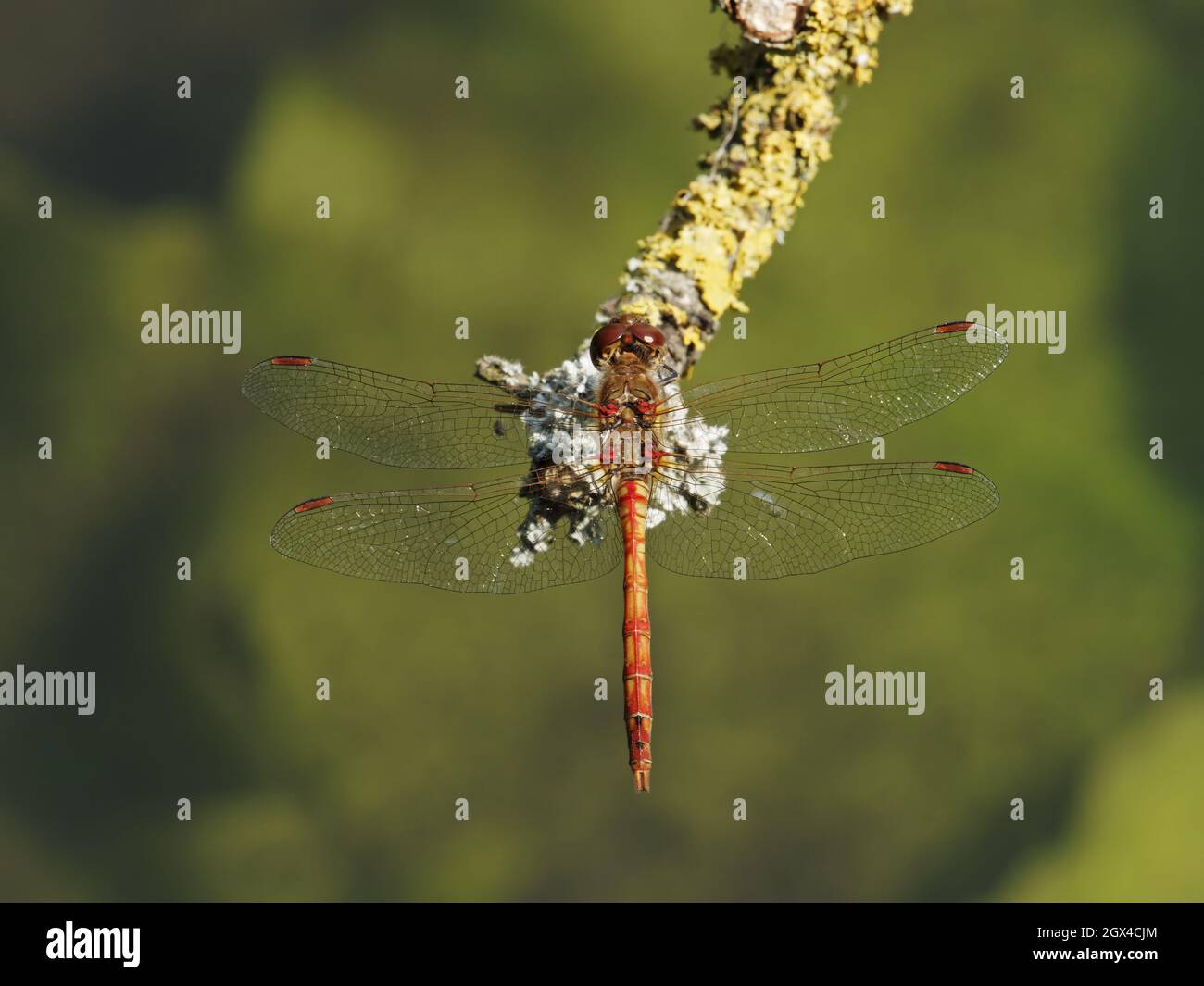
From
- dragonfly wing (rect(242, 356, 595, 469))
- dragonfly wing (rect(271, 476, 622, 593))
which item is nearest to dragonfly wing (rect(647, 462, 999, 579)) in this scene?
dragonfly wing (rect(271, 476, 622, 593))

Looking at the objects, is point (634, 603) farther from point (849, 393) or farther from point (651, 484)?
point (849, 393)

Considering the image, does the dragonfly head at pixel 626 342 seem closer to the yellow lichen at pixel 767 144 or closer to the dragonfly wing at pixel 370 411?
the yellow lichen at pixel 767 144

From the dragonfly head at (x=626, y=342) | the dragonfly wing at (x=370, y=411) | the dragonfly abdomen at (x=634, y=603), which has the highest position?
the dragonfly head at (x=626, y=342)

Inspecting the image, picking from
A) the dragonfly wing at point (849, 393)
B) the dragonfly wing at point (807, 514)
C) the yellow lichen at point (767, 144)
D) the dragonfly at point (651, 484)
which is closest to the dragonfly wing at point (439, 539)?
the dragonfly at point (651, 484)

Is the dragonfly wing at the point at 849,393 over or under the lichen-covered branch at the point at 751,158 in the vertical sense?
under

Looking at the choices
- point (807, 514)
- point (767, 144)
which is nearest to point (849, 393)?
point (807, 514)
